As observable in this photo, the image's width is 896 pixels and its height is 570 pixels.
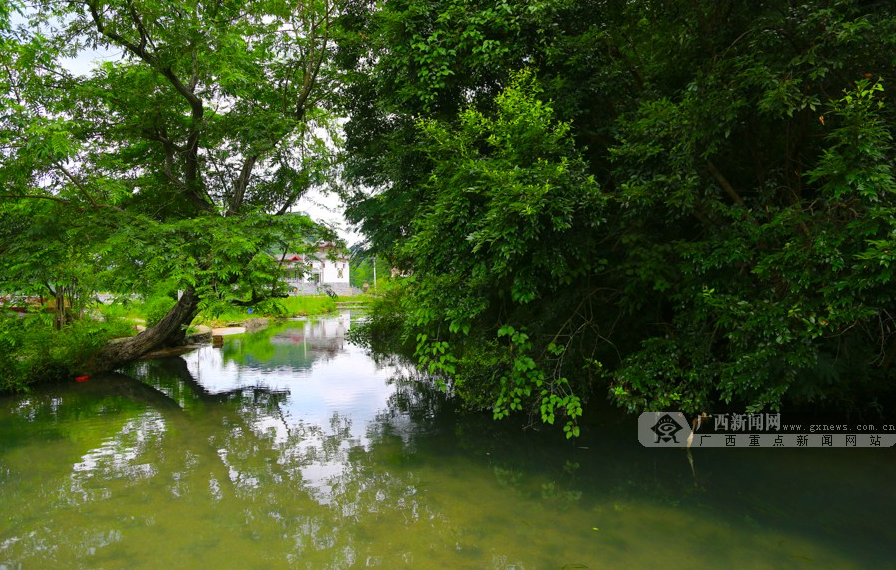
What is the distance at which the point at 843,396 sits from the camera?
5.95m

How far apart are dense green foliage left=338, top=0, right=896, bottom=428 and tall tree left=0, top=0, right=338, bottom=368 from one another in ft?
11.3

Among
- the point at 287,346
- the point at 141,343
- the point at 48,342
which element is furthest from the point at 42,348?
the point at 287,346

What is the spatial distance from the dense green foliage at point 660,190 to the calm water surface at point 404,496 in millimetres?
846

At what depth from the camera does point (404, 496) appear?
5.01 meters

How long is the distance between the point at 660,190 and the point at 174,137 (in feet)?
29.3

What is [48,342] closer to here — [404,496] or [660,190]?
[404,496]

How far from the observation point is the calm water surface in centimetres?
396

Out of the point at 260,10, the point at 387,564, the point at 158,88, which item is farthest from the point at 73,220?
the point at 387,564

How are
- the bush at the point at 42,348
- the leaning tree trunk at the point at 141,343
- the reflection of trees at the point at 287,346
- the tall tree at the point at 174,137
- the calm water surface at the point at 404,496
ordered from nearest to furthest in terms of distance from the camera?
the calm water surface at the point at 404,496
the tall tree at the point at 174,137
the bush at the point at 42,348
the leaning tree trunk at the point at 141,343
the reflection of trees at the point at 287,346

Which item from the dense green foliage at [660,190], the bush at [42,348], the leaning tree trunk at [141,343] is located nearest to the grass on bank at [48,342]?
the bush at [42,348]

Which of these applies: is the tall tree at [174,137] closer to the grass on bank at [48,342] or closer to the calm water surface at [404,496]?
the grass on bank at [48,342]

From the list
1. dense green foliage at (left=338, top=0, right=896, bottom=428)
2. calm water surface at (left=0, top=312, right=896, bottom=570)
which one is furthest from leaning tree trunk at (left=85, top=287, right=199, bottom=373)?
dense green foliage at (left=338, top=0, right=896, bottom=428)

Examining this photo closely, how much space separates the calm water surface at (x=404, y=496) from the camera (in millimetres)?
3957

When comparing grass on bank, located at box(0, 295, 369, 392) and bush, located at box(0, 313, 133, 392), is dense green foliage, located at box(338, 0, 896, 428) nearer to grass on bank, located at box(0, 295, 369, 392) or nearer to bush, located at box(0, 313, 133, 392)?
grass on bank, located at box(0, 295, 369, 392)
